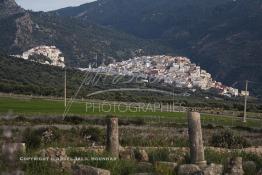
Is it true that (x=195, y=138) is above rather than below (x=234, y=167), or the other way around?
above

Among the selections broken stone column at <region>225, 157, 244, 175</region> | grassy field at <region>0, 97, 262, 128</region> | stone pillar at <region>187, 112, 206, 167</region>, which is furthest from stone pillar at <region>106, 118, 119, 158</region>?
grassy field at <region>0, 97, 262, 128</region>

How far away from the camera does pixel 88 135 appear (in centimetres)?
3019

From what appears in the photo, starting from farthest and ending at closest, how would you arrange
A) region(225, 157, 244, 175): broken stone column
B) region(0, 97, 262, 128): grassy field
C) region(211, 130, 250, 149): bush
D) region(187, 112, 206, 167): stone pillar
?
region(0, 97, 262, 128): grassy field
region(211, 130, 250, 149): bush
region(187, 112, 206, 167): stone pillar
region(225, 157, 244, 175): broken stone column

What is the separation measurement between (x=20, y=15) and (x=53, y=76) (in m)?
69.6

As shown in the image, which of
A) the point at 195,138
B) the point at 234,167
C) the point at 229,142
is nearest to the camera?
the point at 234,167

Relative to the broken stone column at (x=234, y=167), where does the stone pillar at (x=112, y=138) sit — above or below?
above

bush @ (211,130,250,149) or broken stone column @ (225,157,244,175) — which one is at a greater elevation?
broken stone column @ (225,157,244,175)

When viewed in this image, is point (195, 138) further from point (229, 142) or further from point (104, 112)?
point (104, 112)

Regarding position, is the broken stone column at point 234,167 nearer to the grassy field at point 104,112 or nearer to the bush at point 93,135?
the bush at point 93,135

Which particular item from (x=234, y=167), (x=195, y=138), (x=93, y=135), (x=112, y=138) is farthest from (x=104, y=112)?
(x=234, y=167)

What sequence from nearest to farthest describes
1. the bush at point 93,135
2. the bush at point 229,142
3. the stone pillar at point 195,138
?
the stone pillar at point 195,138 < the bush at point 229,142 < the bush at point 93,135

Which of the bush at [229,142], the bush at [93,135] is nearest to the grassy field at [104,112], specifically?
the bush at [93,135]

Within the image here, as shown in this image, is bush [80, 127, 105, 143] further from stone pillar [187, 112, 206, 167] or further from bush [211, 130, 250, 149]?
stone pillar [187, 112, 206, 167]

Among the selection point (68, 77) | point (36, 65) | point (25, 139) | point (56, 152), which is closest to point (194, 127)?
point (56, 152)
